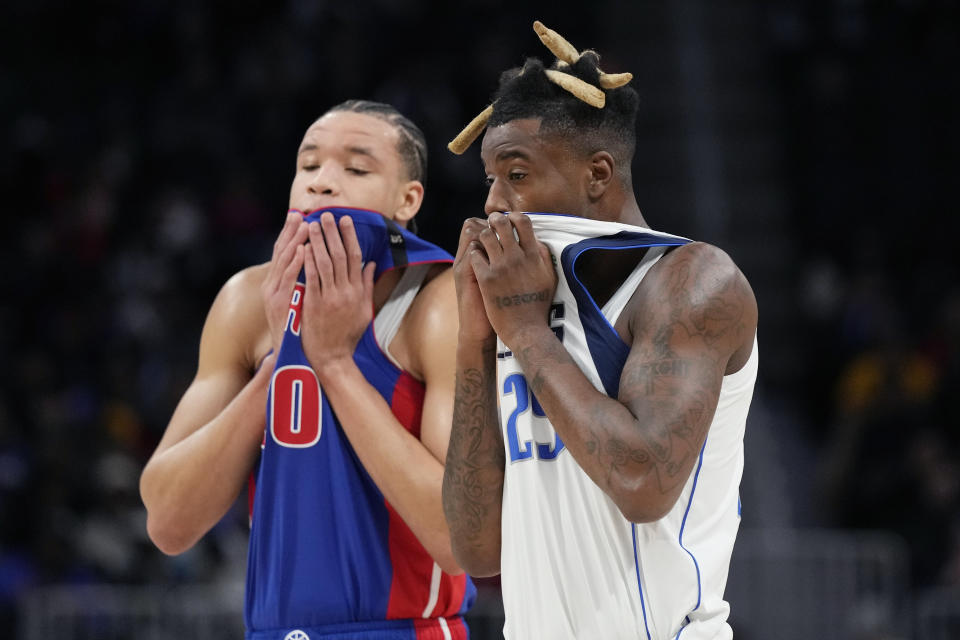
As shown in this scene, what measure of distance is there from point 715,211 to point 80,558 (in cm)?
715

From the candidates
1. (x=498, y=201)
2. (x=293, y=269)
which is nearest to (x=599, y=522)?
(x=498, y=201)

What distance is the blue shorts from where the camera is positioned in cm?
332

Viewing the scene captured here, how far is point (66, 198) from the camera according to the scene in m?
10.9

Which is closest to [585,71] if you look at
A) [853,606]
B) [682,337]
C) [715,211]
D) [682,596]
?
[682,337]

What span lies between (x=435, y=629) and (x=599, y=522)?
3.30ft

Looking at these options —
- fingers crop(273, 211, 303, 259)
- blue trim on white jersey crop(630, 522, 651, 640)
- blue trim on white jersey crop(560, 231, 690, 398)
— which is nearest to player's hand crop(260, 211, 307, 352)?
fingers crop(273, 211, 303, 259)

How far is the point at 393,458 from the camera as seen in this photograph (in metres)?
3.25

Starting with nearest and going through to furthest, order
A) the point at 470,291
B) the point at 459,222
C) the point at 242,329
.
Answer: the point at 470,291 → the point at 242,329 → the point at 459,222

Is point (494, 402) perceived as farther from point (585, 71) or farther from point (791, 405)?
point (791, 405)

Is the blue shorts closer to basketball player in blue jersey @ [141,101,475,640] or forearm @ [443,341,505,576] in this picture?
basketball player in blue jersey @ [141,101,475,640]

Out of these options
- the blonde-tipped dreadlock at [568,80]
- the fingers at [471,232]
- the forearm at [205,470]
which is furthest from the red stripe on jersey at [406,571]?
the blonde-tipped dreadlock at [568,80]

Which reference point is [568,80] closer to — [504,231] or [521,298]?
[504,231]

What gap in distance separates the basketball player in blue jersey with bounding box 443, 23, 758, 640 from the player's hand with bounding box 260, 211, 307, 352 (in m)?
0.73

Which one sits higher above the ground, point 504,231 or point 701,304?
point 504,231
